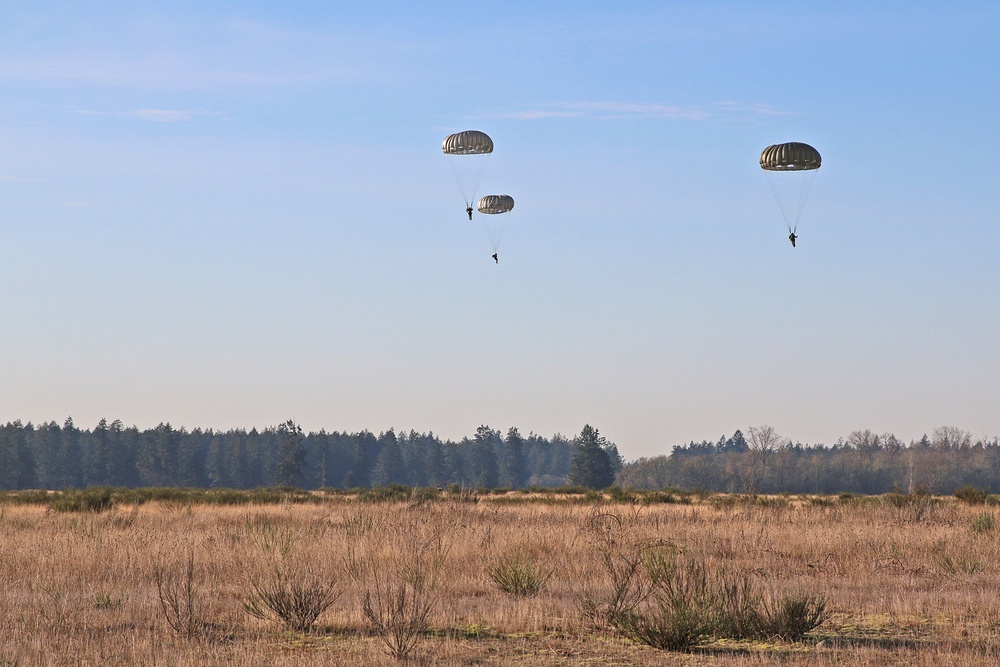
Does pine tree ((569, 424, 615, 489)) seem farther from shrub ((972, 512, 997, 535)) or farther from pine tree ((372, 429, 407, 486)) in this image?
shrub ((972, 512, 997, 535))

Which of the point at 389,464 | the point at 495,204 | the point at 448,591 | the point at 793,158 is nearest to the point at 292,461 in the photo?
the point at 389,464

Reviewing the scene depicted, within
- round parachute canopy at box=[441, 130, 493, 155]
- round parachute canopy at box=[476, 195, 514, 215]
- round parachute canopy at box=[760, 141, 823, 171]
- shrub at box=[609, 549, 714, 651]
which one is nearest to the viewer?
shrub at box=[609, 549, 714, 651]

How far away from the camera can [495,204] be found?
40.6 metres

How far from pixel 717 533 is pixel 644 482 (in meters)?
120

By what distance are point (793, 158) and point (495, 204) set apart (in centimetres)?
1477

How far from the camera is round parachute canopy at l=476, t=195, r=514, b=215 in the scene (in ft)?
133

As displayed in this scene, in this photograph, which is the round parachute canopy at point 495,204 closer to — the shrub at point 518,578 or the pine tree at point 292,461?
the shrub at point 518,578

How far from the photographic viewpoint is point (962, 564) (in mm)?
15266

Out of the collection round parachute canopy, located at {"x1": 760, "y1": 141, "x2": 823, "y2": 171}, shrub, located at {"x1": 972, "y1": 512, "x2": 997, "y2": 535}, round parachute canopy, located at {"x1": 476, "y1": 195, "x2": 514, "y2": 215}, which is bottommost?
shrub, located at {"x1": 972, "y1": 512, "x2": 997, "y2": 535}

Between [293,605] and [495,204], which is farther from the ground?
[495,204]

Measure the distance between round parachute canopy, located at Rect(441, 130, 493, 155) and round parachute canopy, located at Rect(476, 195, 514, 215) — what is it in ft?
22.3

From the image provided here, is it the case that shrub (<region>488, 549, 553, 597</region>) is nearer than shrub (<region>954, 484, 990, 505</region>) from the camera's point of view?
Yes

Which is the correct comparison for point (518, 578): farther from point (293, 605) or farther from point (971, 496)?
point (971, 496)

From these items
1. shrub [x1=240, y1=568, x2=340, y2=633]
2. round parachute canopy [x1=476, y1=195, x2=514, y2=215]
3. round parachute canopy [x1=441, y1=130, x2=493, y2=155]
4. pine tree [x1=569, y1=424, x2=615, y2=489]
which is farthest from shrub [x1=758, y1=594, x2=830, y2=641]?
pine tree [x1=569, y1=424, x2=615, y2=489]
